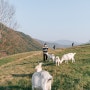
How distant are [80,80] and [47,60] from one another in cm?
1109

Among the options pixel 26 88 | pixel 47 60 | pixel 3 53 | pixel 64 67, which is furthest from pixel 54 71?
pixel 3 53

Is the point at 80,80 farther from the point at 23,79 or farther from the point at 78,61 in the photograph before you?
the point at 78,61

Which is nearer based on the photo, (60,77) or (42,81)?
(42,81)

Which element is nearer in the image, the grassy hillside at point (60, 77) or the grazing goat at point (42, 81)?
the grazing goat at point (42, 81)

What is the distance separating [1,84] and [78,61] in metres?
10.6

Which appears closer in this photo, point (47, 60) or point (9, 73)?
point (9, 73)

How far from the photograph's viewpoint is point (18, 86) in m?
21.6

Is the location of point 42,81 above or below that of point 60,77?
above

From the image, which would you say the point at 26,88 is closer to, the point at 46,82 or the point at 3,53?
the point at 46,82

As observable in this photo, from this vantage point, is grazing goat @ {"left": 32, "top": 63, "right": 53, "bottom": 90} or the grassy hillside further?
the grassy hillside

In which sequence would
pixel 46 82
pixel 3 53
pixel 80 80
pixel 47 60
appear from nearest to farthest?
pixel 46 82 < pixel 80 80 < pixel 47 60 < pixel 3 53

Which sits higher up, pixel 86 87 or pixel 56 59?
pixel 56 59

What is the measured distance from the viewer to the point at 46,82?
53.9 feet

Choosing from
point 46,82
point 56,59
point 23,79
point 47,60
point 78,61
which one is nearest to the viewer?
point 46,82
